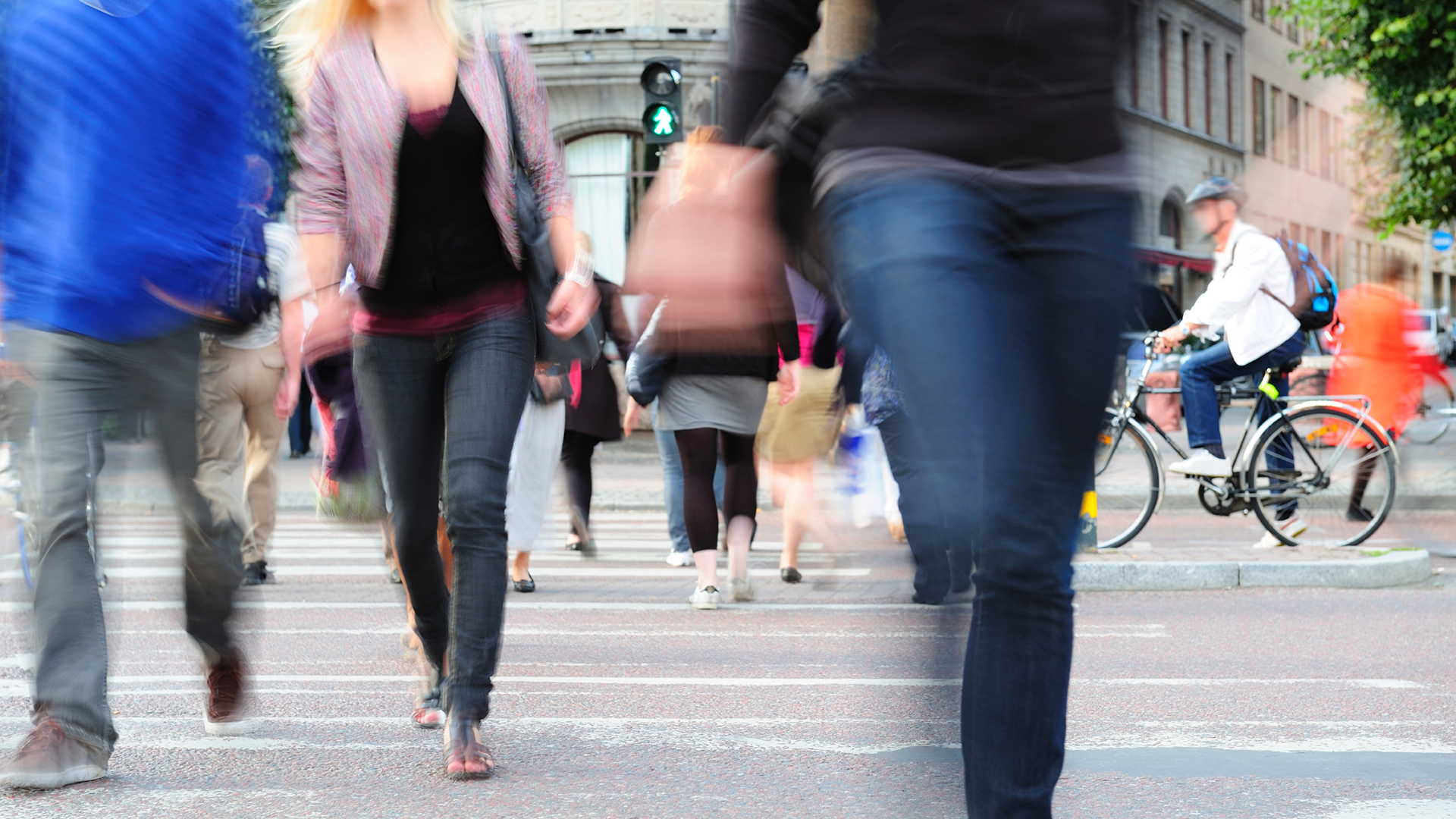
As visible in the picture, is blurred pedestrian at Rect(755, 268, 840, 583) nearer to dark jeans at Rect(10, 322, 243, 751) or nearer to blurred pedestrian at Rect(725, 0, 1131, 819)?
dark jeans at Rect(10, 322, 243, 751)

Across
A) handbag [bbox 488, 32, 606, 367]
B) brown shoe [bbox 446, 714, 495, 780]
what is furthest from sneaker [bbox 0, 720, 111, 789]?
handbag [bbox 488, 32, 606, 367]

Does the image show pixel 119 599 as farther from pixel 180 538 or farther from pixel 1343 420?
pixel 1343 420

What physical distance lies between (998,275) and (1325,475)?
7.45 meters

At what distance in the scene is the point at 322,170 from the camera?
3877 millimetres

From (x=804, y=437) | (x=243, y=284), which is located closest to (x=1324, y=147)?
(x=243, y=284)

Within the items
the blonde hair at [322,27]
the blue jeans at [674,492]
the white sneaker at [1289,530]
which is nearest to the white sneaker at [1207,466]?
the white sneaker at [1289,530]

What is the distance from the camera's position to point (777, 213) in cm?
220

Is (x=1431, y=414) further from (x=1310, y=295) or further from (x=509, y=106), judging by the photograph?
(x=509, y=106)

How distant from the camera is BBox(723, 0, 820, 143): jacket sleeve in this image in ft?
7.08

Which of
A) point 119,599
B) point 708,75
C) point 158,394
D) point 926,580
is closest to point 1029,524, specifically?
point 708,75

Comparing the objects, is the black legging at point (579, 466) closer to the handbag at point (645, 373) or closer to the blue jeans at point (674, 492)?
the blue jeans at point (674, 492)

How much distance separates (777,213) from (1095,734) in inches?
104

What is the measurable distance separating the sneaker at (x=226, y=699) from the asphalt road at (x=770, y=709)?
5 centimetres

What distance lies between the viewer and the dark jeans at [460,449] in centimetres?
377
